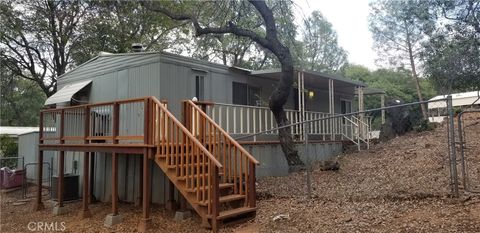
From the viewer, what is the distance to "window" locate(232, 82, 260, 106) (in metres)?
11.4

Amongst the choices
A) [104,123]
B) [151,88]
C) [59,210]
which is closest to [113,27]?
[151,88]

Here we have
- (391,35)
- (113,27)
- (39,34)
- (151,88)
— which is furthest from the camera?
(391,35)

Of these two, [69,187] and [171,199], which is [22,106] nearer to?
[69,187]

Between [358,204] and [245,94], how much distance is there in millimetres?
6169

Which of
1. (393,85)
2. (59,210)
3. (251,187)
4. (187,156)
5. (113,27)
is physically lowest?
(59,210)

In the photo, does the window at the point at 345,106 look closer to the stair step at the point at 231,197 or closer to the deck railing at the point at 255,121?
the deck railing at the point at 255,121

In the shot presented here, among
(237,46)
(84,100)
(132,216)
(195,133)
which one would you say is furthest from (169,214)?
(237,46)

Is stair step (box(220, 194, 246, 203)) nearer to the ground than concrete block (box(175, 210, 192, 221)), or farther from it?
farther from it

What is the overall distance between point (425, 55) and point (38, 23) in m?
17.0

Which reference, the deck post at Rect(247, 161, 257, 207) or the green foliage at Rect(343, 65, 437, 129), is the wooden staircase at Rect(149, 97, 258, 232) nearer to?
the deck post at Rect(247, 161, 257, 207)

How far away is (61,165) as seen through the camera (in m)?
9.69

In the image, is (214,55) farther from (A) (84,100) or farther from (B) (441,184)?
(B) (441,184)

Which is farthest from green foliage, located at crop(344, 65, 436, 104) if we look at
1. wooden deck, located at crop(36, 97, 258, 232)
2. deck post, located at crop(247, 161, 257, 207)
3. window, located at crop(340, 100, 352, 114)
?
deck post, located at crop(247, 161, 257, 207)

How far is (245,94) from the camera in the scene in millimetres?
11766
